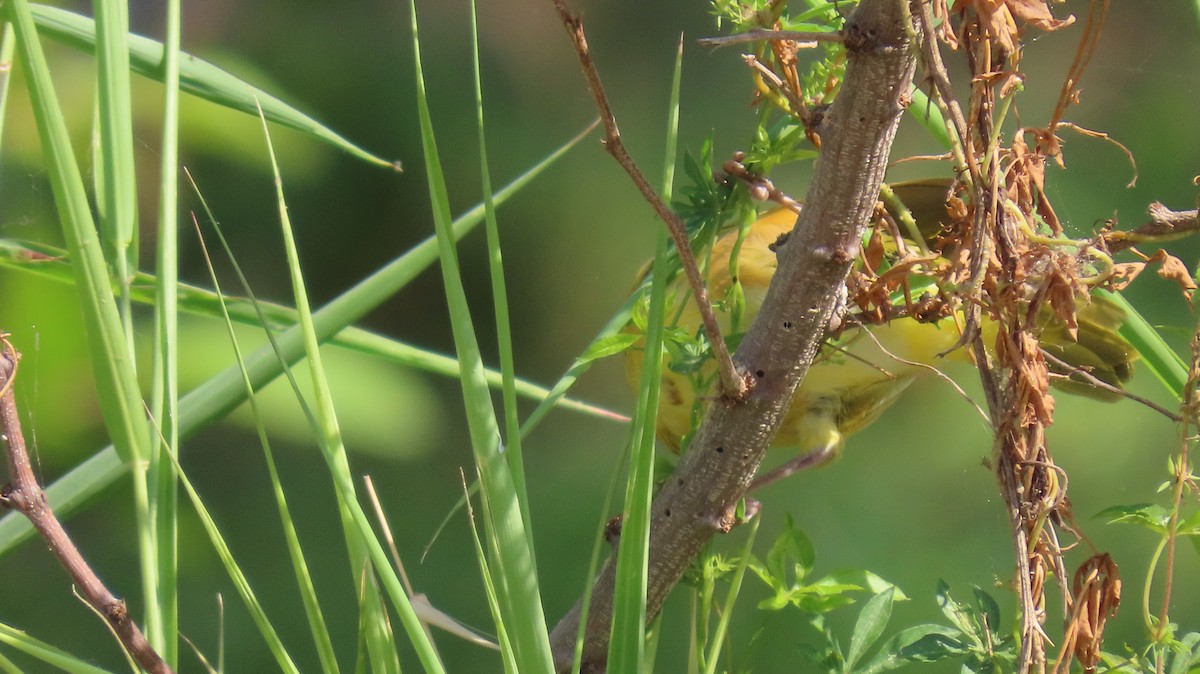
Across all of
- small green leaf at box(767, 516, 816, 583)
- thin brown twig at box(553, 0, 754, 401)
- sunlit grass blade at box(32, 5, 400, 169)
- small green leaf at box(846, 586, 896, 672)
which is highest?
sunlit grass blade at box(32, 5, 400, 169)

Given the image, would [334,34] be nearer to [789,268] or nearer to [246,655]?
[246,655]

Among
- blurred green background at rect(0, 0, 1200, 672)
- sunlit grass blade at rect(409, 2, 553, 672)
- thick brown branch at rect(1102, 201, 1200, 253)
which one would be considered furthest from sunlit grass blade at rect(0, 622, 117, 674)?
blurred green background at rect(0, 0, 1200, 672)

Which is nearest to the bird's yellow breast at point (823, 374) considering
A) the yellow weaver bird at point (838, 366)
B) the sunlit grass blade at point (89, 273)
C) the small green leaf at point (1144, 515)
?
the yellow weaver bird at point (838, 366)

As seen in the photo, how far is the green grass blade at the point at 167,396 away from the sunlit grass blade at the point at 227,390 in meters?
0.02

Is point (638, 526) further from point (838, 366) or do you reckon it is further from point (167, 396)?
point (838, 366)

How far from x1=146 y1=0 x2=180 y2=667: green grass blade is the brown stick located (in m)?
0.02

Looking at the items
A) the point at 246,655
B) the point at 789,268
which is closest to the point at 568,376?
the point at 789,268

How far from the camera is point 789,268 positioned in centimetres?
40

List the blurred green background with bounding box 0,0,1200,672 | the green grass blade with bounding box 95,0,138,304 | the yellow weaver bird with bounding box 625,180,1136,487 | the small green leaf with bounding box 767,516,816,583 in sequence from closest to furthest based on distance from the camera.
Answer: the green grass blade with bounding box 95,0,138,304 → the small green leaf with bounding box 767,516,816,583 → the yellow weaver bird with bounding box 625,180,1136,487 → the blurred green background with bounding box 0,0,1200,672

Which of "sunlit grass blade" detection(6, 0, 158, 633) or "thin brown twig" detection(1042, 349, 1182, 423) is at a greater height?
"sunlit grass blade" detection(6, 0, 158, 633)

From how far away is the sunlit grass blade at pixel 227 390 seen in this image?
1.43ft

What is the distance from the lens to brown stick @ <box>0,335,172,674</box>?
1.15ft

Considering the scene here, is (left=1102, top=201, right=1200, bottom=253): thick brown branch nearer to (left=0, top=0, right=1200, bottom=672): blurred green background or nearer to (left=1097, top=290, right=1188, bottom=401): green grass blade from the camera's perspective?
(left=1097, top=290, right=1188, bottom=401): green grass blade

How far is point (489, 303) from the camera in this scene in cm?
178
